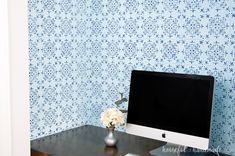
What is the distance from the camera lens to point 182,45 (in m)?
1.88

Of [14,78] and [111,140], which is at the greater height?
[14,78]

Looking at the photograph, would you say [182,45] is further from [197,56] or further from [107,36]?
[107,36]

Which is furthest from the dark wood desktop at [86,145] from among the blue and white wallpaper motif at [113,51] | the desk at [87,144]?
the blue and white wallpaper motif at [113,51]

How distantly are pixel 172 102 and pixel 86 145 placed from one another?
0.59 meters

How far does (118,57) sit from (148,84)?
1.35ft

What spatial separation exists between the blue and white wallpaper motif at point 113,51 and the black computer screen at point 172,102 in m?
0.17

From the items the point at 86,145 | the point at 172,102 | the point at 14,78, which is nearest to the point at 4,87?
the point at 14,78

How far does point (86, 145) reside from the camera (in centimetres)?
190

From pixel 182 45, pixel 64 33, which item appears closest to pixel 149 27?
pixel 182 45

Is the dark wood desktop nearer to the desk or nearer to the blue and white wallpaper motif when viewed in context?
the desk

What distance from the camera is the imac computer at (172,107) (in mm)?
1650

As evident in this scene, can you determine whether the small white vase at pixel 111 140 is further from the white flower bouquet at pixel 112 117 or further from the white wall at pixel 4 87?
the white wall at pixel 4 87

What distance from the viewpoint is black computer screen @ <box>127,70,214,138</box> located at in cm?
165

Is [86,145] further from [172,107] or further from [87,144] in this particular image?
[172,107]
